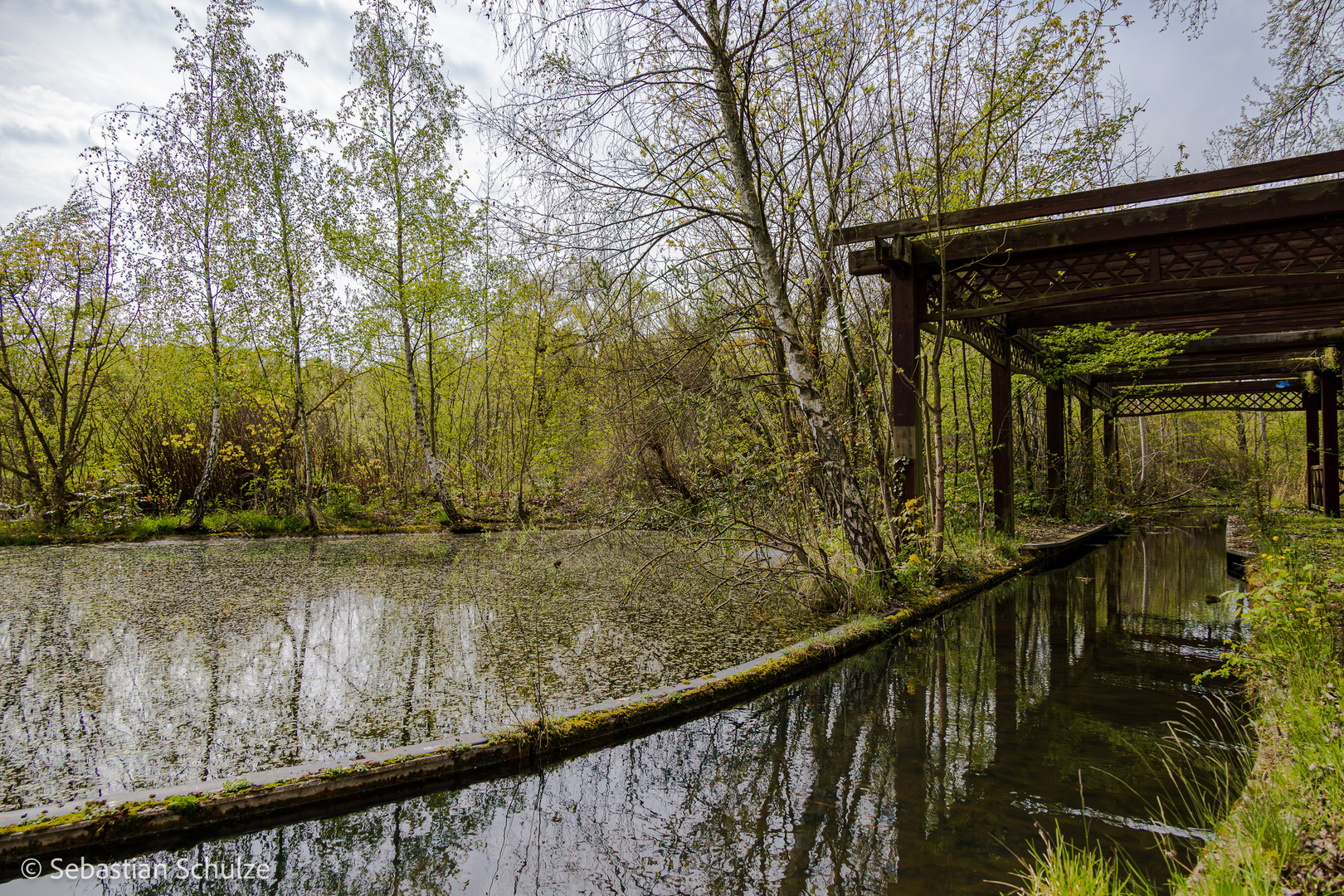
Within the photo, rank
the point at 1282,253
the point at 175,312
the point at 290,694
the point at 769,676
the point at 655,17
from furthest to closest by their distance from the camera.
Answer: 1. the point at 175,312
2. the point at 1282,253
3. the point at 655,17
4. the point at 769,676
5. the point at 290,694

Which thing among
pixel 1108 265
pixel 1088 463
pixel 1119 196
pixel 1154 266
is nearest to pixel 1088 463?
pixel 1088 463

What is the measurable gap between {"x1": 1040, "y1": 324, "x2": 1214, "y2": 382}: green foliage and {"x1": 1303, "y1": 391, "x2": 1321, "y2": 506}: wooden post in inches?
295

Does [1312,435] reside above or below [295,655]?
above

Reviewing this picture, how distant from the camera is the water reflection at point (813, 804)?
1.95 m

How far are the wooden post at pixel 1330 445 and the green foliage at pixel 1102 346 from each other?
4.92m

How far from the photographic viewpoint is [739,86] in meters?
5.56

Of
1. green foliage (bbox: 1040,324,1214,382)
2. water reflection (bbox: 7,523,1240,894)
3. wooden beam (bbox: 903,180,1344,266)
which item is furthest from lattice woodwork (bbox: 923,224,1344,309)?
water reflection (bbox: 7,523,1240,894)

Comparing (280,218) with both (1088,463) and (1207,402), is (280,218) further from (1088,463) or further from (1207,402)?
(1207,402)

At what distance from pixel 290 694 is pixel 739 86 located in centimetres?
575

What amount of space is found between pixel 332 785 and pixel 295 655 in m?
2.10

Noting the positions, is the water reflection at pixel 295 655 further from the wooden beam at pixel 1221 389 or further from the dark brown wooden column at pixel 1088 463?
the wooden beam at pixel 1221 389

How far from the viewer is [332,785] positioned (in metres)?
2.32

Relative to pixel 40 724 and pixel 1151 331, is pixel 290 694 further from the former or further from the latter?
pixel 1151 331

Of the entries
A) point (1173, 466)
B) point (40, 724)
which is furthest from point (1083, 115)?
point (1173, 466)
